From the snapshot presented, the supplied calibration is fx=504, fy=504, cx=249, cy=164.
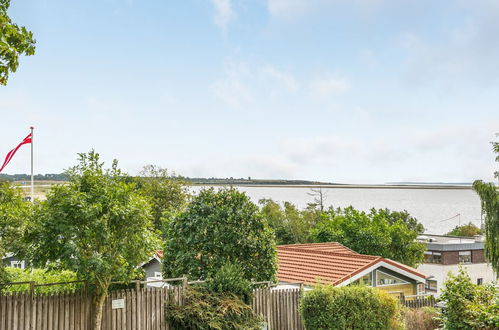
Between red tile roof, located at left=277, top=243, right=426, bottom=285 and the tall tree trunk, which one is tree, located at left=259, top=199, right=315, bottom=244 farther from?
the tall tree trunk

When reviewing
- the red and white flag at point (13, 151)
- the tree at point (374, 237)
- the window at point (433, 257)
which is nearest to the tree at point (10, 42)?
the red and white flag at point (13, 151)

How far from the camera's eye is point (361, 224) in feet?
109

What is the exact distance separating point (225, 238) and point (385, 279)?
875 cm

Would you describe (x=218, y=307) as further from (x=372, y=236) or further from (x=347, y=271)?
(x=372, y=236)

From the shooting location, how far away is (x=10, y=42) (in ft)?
19.7

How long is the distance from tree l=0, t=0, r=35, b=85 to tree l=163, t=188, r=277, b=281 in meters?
8.61

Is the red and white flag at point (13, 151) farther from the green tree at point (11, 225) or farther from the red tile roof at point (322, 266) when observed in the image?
the red tile roof at point (322, 266)

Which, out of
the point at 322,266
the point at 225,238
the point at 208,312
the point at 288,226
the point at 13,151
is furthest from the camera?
the point at 288,226

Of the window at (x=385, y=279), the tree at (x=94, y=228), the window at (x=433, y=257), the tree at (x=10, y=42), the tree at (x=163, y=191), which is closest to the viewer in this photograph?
the tree at (x=10, y=42)

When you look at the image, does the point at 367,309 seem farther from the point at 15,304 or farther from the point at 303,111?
the point at 303,111

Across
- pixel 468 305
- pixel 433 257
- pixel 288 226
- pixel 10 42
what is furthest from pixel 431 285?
pixel 10 42

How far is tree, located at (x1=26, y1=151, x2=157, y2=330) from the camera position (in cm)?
903

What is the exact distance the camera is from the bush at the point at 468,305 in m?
9.73

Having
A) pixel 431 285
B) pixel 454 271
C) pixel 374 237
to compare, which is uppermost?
pixel 374 237
